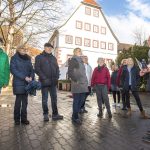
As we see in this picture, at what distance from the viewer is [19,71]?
25.8 feet

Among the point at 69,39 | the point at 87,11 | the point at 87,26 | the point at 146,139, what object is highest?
the point at 87,11

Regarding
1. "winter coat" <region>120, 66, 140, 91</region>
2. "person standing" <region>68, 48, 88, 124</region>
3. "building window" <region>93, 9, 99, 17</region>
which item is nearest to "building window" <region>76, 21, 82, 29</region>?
"building window" <region>93, 9, 99, 17</region>

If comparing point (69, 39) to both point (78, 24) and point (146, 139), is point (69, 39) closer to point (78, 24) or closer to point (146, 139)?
point (78, 24)

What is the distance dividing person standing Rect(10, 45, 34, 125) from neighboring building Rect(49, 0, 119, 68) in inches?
1616

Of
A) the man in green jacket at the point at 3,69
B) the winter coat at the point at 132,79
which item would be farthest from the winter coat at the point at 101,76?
the man in green jacket at the point at 3,69

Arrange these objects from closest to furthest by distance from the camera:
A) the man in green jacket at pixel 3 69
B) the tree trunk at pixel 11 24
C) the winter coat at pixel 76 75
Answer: the man in green jacket at pixel 3 69 < the winter coat at pixel 76 75 < the tree trunk at pixel 11 24

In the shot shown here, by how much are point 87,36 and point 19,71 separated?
45.2m

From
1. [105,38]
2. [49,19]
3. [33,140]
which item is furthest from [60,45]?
[33,140]

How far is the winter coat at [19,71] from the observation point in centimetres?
778

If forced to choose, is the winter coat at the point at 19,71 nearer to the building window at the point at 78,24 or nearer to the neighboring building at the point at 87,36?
the neighboring building at the point at 87,36

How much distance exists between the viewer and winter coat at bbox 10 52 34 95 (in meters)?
7.78

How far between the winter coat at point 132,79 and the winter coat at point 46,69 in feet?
8.81

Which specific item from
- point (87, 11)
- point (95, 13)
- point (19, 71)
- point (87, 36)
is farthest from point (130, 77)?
point (95, 13)

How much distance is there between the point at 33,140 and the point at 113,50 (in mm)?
50955
